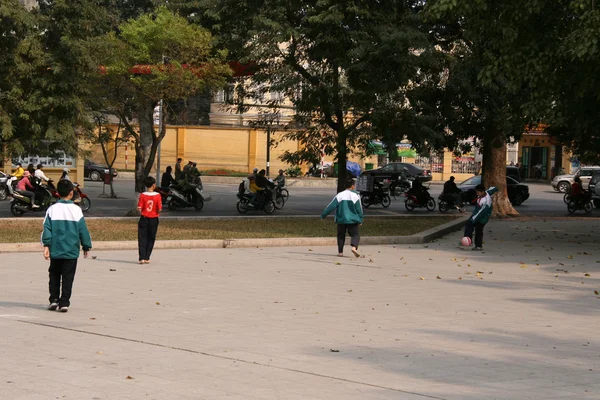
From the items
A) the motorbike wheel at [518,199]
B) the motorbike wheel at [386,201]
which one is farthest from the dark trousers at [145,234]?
the motorbike wheel at [518,199]

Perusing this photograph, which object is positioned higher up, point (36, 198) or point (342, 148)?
point (342, 148)

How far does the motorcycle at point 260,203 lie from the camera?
105 ft

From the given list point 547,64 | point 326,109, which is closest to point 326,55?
point 326,109

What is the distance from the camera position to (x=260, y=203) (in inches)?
1262

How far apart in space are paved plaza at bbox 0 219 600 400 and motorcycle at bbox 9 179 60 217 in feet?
Answer: 35.3

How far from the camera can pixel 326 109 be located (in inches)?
1126

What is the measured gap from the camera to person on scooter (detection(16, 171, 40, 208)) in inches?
1112

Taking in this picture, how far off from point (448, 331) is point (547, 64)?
11089 millimetres

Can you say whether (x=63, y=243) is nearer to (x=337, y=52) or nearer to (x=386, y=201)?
(x=337, y=52)

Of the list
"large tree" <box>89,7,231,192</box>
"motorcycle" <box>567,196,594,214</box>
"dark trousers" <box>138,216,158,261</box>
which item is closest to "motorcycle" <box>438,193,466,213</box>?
"motorcycle" <box>567,196,594,214</box>

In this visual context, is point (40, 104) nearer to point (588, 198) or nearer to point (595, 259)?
point (595, 259)

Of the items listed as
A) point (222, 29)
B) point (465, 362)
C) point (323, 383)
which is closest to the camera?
point (323, 383)

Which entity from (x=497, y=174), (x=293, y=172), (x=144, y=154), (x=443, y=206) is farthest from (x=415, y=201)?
(x=293, y=172)

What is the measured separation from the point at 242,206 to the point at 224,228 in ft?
26.5
